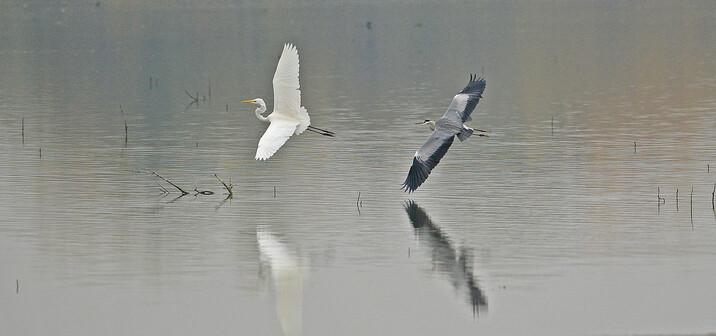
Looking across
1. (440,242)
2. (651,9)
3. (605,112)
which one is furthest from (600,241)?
(651,9)

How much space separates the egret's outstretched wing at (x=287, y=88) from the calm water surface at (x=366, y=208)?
3.97 ft

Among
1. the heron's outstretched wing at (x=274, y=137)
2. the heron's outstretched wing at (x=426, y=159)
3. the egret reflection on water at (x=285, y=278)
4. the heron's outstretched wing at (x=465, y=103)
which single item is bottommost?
the egret reflection on water at (x=285, y=278)

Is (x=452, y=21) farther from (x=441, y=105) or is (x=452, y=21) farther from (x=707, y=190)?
(x=707, y=190)

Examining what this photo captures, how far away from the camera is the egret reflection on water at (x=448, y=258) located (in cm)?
1351

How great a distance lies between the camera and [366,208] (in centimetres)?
1831

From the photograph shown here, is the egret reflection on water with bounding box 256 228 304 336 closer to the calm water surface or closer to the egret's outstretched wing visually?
the calm water surface

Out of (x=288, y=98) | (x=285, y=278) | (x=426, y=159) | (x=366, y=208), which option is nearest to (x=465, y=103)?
(x=426, y=159)

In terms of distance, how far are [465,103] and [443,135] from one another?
0.72 meters

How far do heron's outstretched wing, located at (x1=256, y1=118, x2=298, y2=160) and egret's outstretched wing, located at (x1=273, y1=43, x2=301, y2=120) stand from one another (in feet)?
0.57

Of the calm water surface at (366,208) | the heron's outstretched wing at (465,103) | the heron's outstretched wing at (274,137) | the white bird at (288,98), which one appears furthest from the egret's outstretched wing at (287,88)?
the heron's outstretched wing at (465,103)

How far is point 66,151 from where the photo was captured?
84.0 feet

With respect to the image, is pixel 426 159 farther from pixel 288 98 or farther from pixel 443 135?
pixel 288 98

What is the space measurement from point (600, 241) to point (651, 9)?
198ft

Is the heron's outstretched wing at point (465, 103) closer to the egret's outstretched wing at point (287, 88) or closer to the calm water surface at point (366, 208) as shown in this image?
the calm water surface at point (366, 208)
